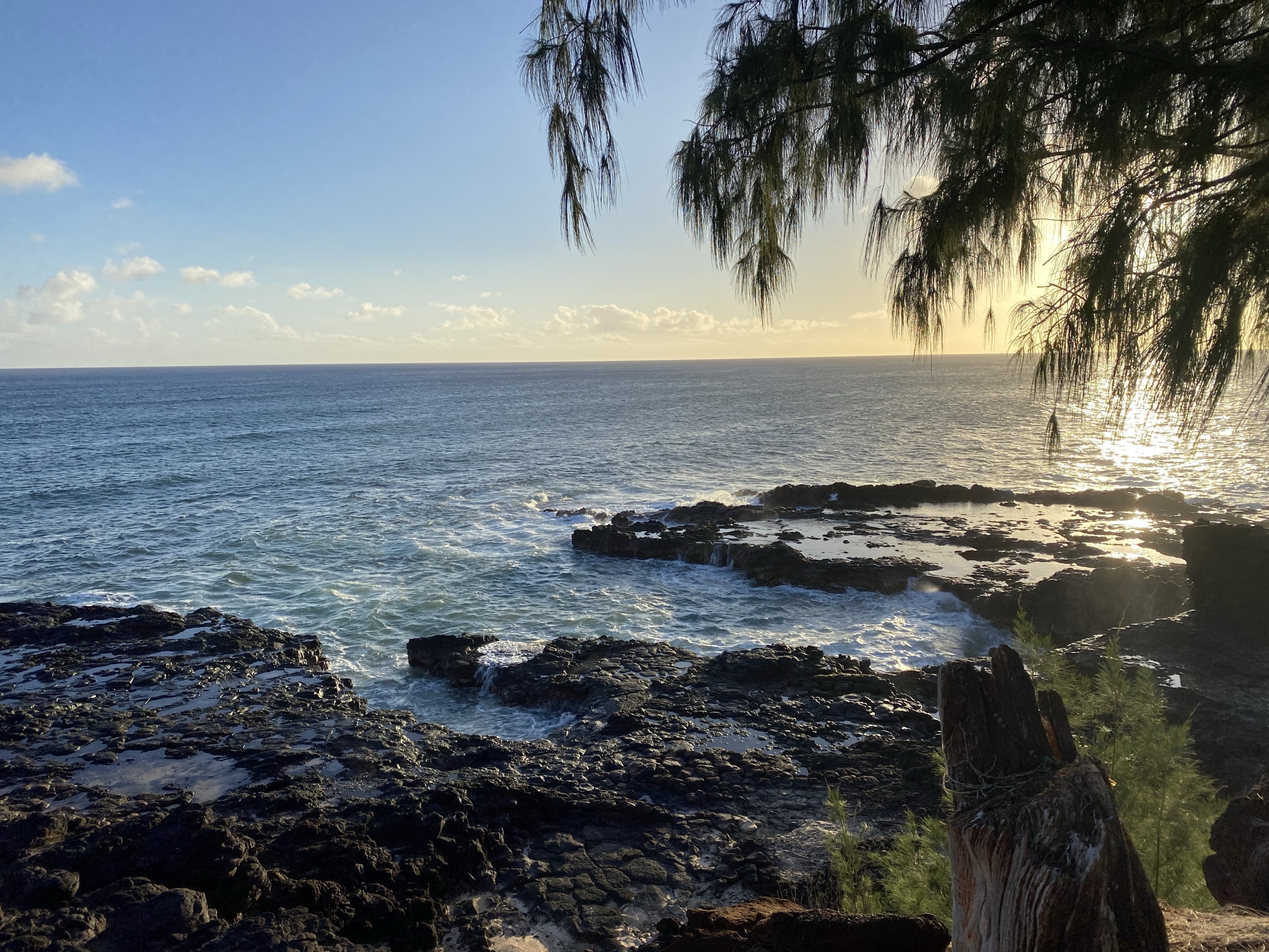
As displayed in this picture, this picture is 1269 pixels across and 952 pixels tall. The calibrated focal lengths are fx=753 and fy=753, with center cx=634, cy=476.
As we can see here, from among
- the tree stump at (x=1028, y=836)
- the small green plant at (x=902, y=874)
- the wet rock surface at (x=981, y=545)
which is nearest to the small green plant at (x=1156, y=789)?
the small green plant at (x=902, y=874)

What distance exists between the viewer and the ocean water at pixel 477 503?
18.8 metres

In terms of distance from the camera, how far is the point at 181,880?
7.66 metres

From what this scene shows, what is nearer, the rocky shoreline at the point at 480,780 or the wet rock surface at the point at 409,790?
the rocky shoreline at the point at 480,780

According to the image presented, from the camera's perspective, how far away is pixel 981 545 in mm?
25156

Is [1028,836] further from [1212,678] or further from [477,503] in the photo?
[477,503]

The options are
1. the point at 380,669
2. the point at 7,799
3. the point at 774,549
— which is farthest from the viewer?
the point at 774,549

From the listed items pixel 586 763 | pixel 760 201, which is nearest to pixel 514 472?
pixel 586 763

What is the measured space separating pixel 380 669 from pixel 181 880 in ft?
29.6

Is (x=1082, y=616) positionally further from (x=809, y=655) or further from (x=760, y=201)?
(x=760, y=201)

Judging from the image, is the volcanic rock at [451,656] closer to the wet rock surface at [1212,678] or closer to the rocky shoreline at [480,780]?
the rocky shoreline at [480,780]

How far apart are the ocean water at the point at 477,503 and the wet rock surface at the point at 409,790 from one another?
5.83 feet

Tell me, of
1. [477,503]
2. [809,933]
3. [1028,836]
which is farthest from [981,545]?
[1028,836]

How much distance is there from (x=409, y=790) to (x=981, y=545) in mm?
20904

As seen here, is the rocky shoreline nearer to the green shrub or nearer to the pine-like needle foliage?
the green shrub
